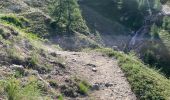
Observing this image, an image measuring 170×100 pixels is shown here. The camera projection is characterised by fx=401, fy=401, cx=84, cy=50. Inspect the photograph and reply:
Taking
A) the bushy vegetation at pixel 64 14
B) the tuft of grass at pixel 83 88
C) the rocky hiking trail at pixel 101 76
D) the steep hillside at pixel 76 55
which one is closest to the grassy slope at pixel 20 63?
the steep hillside at pixel 76 55

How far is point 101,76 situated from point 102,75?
0.92 ft

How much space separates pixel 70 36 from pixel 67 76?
2110cm

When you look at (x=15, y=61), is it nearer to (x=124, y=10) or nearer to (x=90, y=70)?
(x=90, y=70)

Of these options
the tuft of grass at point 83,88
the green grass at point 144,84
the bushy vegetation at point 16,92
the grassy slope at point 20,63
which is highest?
the bushy vegetation at point 16,92

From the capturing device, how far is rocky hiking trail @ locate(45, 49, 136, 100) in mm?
22531

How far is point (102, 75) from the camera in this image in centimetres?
2605

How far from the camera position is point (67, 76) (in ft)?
75.0

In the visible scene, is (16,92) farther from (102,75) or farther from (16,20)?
(16,20)

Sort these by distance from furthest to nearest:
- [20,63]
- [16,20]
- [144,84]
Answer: [16,20], [144,84], [20,63]

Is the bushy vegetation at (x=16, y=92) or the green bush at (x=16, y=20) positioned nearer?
the bushy vegetation at (x=16, y=92)

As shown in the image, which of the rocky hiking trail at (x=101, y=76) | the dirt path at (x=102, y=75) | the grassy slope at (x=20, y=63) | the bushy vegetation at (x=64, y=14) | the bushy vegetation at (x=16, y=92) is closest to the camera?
the bushy vegetation at (x=16, y=92)

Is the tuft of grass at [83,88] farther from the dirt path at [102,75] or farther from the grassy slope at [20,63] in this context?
the grassy slope at [20,63]

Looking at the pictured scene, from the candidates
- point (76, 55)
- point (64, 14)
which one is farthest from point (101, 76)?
point (64, 14)

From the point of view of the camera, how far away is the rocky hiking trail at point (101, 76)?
2253 cm
